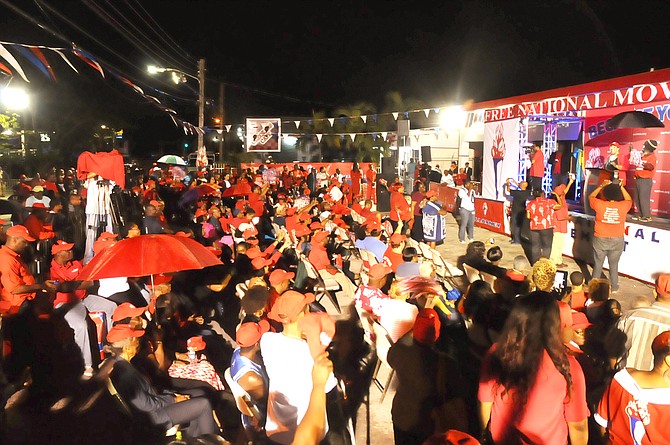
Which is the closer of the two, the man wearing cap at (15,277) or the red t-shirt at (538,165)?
the man wearing cap at (15,277)

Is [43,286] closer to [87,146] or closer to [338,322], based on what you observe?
[338,322]

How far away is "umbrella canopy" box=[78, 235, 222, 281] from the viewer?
439cm

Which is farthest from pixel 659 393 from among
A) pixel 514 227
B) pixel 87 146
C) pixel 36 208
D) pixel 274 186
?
pixel 87 146

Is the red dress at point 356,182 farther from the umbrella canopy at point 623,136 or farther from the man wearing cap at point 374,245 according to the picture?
the man wearing cap at point 374,245

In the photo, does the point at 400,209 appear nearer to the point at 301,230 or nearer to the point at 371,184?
the point at 301,230

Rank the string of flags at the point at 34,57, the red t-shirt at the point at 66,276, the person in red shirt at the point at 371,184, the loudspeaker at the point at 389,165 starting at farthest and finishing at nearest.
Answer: the loudspeaker at the point at 389,165 → the person in red shirt at the point at 371,184 → the string of flags at the point at 34,57 → the red t-shirt at the point at 66,276

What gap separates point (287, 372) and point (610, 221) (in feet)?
20.1

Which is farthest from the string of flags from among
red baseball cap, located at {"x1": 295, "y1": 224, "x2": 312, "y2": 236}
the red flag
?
red baseball cap, located at {"x1": 295, "y1": 224, "x2": 312, "y2": 236}

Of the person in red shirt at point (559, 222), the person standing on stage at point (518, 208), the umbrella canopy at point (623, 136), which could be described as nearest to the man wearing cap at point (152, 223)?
the person in red shirt at point (559, 222)

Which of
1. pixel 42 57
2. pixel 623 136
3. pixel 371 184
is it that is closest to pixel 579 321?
pixel 42 57

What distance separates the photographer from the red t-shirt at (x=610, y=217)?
7.33m

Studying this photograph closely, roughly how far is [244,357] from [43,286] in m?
2.85

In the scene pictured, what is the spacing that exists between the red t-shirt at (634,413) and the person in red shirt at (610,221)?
5.10m

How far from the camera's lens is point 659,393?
2.57 metres
